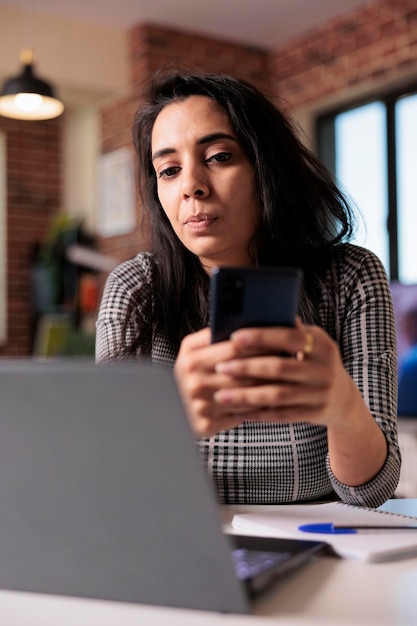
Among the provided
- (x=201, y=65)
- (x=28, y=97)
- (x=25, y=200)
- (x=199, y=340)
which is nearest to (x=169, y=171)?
(x=199, y=340)

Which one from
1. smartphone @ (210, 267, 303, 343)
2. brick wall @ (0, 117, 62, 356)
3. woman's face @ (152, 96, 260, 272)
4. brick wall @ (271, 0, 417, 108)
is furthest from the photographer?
brick wall @ (0, 117, 62, 356)

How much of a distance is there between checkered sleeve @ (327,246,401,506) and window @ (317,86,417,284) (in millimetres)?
3523

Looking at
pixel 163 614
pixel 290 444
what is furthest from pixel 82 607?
pixel 290 444

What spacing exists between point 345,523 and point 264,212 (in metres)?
0.65

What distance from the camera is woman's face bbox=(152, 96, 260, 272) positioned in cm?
133

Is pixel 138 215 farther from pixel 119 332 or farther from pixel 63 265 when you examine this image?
pixel 119 332

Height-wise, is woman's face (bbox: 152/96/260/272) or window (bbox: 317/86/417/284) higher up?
window (bbox: 317/86/417/284)

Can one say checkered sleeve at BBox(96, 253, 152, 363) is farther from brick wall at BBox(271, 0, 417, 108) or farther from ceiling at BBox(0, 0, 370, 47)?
ceiling at BBox(0, 0, 370, 47)

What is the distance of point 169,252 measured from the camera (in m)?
1.52

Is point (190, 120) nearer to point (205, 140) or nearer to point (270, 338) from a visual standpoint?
point (205, 140)

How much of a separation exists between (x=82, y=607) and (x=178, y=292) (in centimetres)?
85

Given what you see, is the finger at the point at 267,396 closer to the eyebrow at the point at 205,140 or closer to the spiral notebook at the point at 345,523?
the spiral notebook at the point at 345,523

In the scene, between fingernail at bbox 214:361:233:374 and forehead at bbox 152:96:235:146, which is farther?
forehead at bbox 152:96:235:146

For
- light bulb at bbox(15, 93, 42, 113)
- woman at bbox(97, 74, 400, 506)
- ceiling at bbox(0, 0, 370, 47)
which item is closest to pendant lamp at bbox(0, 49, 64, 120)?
light bulb at bbox(15, 93, 42, 113)
